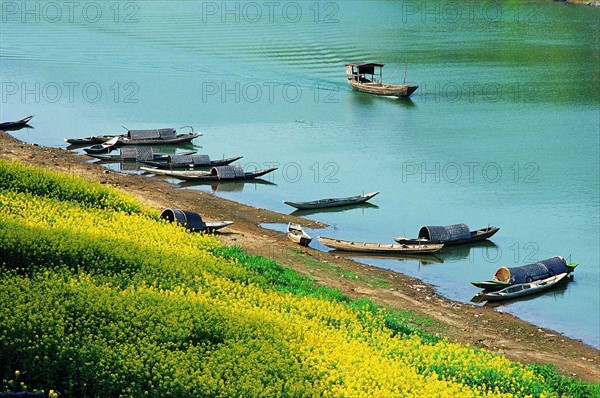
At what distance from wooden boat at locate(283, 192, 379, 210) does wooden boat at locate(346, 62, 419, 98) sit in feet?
82.2

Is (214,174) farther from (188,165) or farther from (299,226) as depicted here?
(299,226)

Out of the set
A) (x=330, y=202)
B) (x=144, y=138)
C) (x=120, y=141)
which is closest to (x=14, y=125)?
(x=120, y=141)

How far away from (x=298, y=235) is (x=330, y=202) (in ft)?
18.2

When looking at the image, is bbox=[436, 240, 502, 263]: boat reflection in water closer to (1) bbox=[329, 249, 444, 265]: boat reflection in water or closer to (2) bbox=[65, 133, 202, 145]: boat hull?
(1) bbox=[329, 249, 444, 265]: boat reflection in water

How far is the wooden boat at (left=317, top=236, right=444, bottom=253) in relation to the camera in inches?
1374

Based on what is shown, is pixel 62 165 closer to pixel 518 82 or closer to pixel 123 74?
pixel 123 74

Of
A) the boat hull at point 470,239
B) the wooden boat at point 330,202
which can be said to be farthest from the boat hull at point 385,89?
the boat hull at point 470,239

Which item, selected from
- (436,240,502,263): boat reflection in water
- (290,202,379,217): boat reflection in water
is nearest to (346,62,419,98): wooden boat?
(290,202,379,217): boat reflection in water

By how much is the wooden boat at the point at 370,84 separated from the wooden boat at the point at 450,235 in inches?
1148

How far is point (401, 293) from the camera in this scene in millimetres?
30500

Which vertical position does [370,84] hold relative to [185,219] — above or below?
above

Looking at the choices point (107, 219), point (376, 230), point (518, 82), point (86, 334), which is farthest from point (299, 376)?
point (518, 82)

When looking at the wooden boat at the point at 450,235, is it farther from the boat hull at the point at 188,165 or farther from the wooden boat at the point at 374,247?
the boat hull at the point at 188,165

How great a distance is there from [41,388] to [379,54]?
2599 inches
